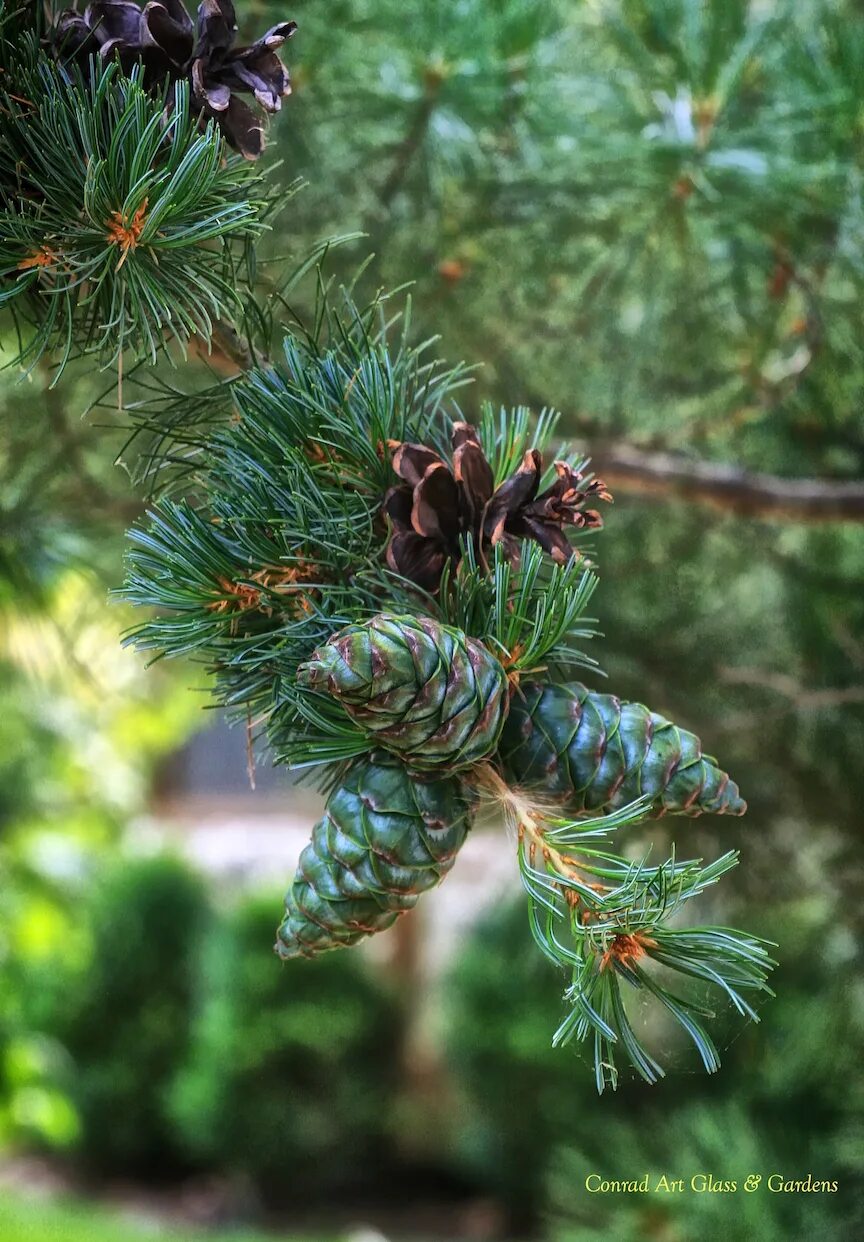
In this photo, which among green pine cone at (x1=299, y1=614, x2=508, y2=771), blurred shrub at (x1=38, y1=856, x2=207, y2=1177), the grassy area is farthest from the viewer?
blurred shrub at (x1=38, y1=856, x2=207, y2=1177)

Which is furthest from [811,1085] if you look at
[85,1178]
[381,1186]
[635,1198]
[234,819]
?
[234,819]

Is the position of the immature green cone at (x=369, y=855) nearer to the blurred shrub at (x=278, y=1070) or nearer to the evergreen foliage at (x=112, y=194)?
the evergreen foliage at (x=112, y=194)

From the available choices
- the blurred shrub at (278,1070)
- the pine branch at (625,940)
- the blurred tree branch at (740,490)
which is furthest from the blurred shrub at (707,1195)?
the blurred shrub at (278,1070)

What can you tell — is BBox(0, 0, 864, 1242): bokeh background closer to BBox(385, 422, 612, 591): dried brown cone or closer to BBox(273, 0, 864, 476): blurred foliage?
BBox(273, 0, 864, 476): blurred foliage

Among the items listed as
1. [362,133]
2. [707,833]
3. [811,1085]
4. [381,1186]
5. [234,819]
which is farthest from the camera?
[234,819]

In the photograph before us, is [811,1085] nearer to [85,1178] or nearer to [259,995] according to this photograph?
[259,995]

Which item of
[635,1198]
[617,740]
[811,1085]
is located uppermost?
[617,740]

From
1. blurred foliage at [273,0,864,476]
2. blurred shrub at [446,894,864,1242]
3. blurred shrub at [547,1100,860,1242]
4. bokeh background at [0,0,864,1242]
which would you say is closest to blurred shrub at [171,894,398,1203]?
blurred shrub at [446,894,864,1242]
